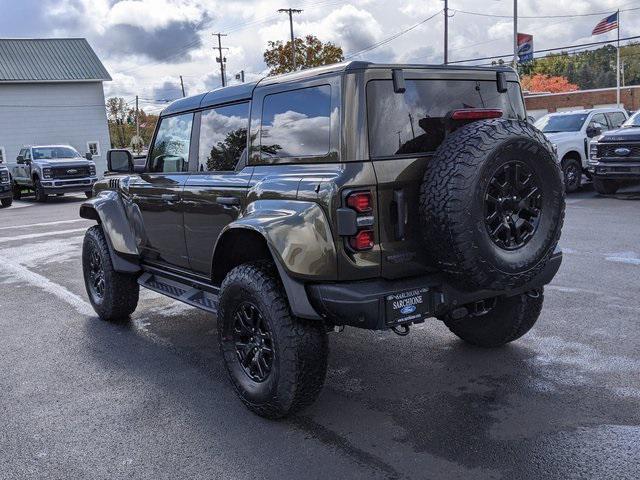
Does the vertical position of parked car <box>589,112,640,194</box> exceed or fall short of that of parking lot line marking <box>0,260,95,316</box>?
it exceeds it

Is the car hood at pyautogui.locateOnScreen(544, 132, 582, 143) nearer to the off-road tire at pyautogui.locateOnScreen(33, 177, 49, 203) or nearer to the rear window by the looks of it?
the rear window

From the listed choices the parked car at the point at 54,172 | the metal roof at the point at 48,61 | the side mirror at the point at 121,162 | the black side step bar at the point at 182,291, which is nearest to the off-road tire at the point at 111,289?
the black side step bar at the point at 182,291

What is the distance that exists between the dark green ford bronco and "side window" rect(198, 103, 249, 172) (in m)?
0.04

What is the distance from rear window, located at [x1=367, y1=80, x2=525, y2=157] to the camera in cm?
349

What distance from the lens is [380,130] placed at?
3484 millimetres

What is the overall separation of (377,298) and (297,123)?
120 centimetres

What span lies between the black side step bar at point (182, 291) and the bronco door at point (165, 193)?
6.3 inches

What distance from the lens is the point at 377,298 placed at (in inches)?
131

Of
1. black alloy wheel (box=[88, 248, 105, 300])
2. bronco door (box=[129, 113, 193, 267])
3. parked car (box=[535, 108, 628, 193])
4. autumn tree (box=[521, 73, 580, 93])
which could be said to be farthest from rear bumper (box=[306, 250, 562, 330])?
autumn tree (box=[521, 73, 580, 93])

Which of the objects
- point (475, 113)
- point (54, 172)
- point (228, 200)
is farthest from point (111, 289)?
point (54, 172)

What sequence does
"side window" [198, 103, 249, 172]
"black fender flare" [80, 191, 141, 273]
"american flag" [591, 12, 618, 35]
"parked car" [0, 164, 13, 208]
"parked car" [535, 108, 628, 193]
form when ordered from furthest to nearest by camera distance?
"american flag" [591, 12, 618, 35], "parked car" [0, 164, 13, 208], "parked car" [535, 108, 628, 193], "black fender flare" [80, 191, 141, 273], "side window" [198, 103, 249, 172]

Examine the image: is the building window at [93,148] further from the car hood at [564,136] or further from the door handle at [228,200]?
the door handle at [228,200]

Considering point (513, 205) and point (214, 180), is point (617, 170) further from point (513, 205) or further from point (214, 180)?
point (214, 180)

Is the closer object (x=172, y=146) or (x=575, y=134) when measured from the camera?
(x=172, y=146)
